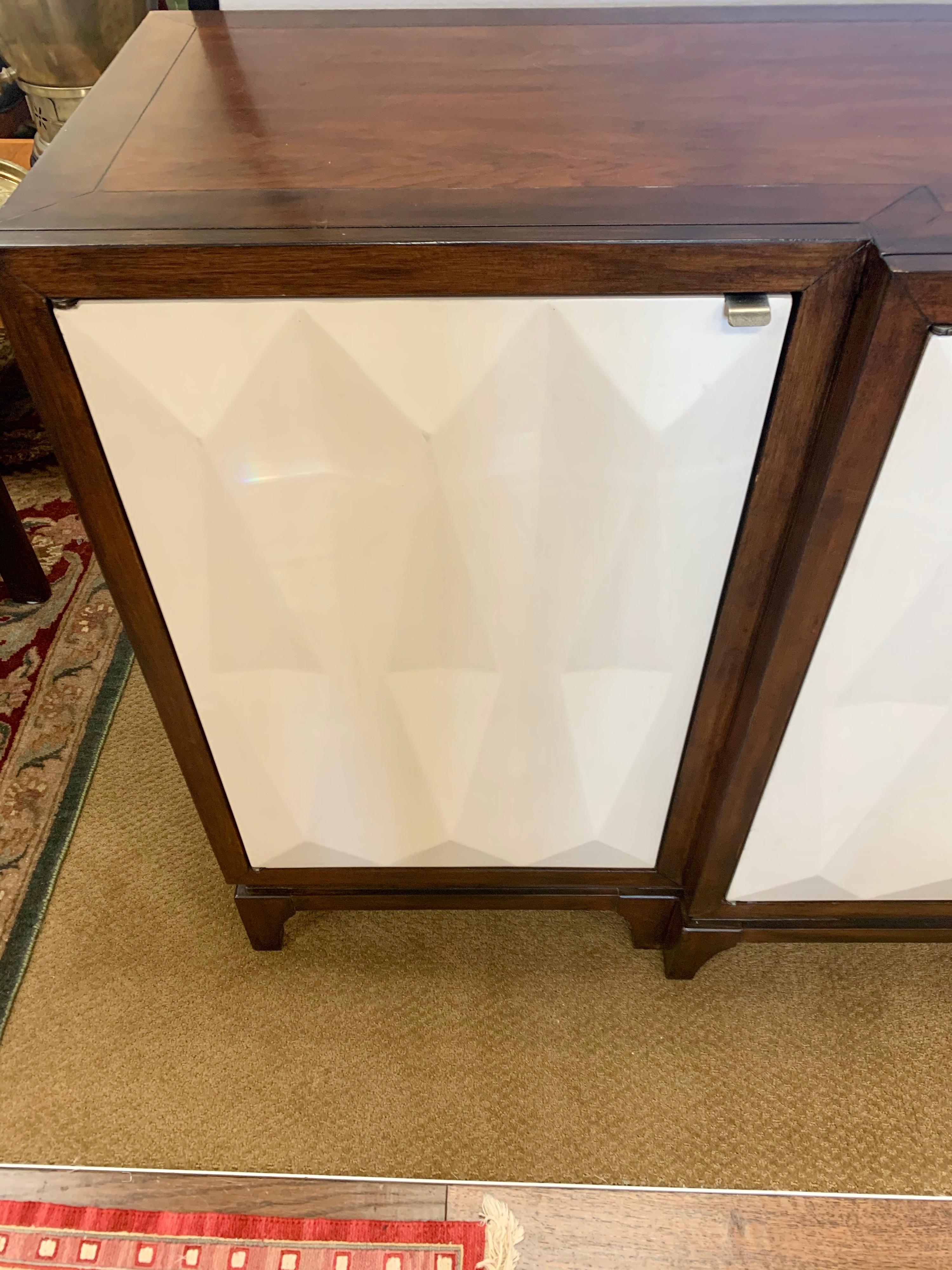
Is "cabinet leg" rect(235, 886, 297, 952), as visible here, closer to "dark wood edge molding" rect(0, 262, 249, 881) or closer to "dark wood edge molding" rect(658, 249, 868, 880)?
"dark wood edge molding" rect(0, 262, 249, 881)

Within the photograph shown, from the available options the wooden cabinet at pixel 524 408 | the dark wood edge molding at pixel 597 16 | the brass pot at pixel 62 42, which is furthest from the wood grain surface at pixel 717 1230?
the brass pot at pixel 62 42

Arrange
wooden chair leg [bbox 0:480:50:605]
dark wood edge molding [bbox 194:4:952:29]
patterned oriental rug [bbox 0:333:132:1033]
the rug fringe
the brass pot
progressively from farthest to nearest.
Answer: wooden chair leg [bbox 0:480:50:605], the brass pot, patterned oriental rug [bbox 0:333:132:1033], the rug fringe, dark wood edge molding [bbox 194:4:952:29]

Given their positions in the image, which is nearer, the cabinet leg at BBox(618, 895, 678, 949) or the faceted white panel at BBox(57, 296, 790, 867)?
the faceted white panel at BBox(57, 296, 790, 867)

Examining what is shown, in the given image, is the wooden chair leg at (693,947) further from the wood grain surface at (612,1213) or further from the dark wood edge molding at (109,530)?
the dark wood edge molding at (109,530)

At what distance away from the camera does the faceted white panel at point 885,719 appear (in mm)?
613

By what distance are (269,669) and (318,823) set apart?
20cm

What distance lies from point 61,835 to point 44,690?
0.25 metres

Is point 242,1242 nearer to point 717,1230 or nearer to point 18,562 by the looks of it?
point 717,1230

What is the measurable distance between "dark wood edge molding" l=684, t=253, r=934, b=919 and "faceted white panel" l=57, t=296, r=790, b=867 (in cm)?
4

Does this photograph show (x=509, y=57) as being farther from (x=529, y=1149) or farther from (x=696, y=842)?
(x=529, y=1149)

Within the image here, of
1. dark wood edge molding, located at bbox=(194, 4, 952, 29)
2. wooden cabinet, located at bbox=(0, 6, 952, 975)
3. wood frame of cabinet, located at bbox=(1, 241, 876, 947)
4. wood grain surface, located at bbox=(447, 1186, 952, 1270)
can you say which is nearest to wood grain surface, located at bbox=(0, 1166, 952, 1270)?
wood grain surface, located at bbox=(447, 1186, 952, 1270)

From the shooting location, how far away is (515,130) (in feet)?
2.08

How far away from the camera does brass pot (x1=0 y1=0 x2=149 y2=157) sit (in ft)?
→ 4.09

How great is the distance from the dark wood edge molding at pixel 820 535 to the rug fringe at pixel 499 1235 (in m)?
0.37
